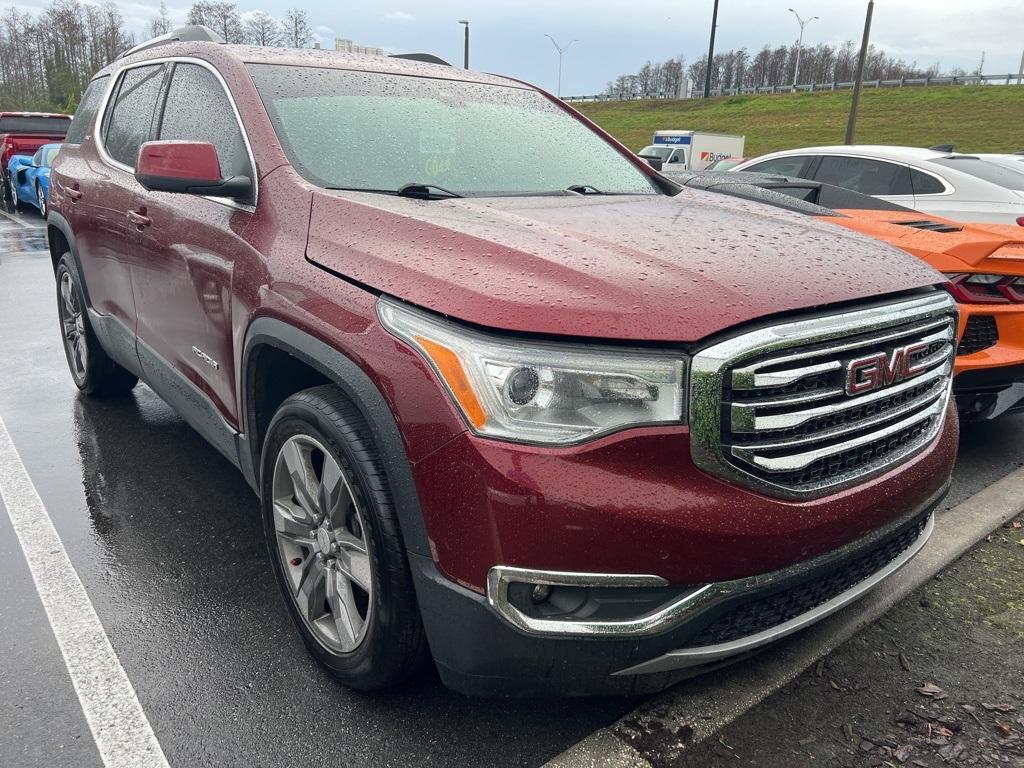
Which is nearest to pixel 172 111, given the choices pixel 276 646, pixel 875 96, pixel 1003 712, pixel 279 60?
pixel 279 60

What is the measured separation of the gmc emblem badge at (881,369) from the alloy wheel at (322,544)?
127 centimetres

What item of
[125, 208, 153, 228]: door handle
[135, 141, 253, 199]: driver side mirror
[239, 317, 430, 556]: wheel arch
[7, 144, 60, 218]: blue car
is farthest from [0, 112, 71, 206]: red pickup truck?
[239, 317, 430, 556]: wheel arch

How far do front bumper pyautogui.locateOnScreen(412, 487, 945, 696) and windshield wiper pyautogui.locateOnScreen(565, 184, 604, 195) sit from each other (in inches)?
65.7

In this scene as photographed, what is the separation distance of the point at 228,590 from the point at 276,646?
0.43 metres

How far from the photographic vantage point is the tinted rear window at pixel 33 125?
17547 mm

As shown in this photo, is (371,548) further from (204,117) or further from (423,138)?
(204,117)

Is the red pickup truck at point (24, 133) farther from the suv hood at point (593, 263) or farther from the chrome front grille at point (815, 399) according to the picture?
the chrome front grille at point (815, 399)

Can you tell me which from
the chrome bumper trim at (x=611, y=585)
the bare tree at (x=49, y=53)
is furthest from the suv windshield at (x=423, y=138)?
the bare tree at (x=49, y=53)

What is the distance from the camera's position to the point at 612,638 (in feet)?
5.93

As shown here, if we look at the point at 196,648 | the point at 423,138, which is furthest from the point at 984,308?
the point at 196,648

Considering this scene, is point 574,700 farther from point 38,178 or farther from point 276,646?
point 38,178

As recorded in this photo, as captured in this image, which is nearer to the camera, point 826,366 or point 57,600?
point 826,366

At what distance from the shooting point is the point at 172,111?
138 inches

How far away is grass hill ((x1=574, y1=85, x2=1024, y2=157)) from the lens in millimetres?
40562
